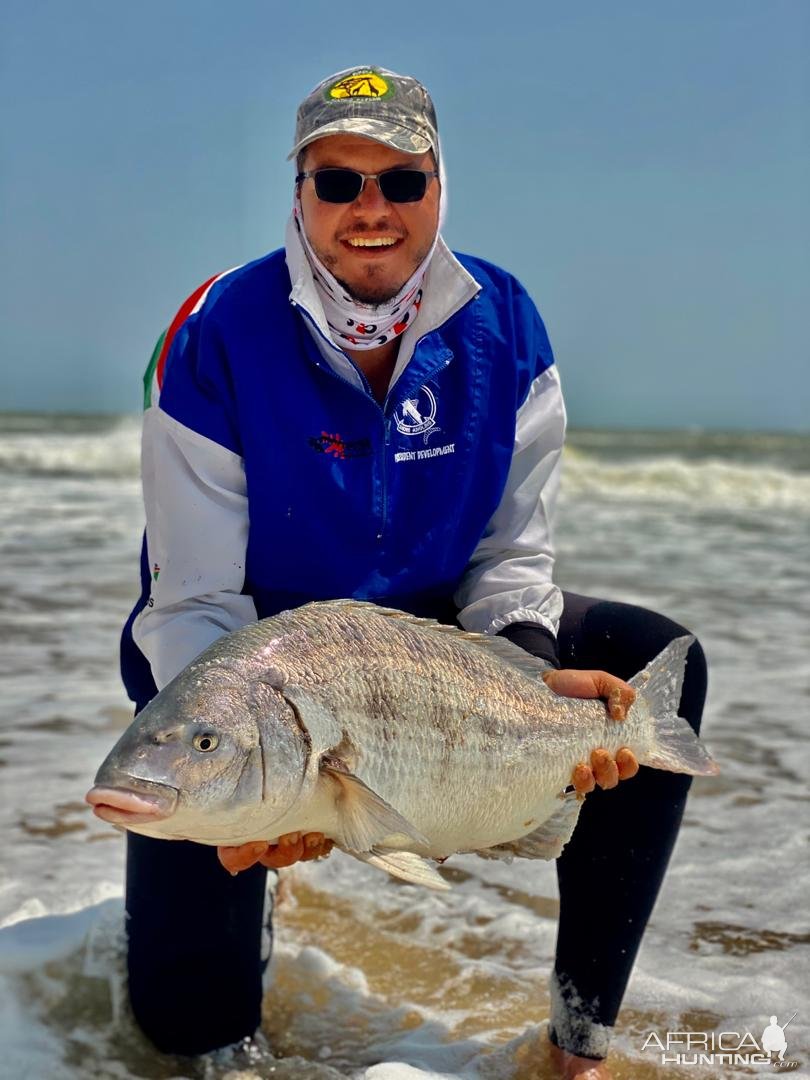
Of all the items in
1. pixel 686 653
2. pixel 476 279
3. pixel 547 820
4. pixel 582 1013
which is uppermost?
pixel 476 279

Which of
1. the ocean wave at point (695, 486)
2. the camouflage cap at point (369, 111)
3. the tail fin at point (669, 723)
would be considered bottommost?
the ocean wave at point (695, 486)

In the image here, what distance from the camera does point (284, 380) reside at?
9.12 ft

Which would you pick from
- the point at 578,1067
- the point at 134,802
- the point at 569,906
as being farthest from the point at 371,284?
the point at 578,1067

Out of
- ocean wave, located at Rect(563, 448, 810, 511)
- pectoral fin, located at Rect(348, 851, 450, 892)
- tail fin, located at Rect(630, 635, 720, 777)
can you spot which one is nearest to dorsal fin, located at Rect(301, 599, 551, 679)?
tail fin, located at Rect(630, 635, 720, 777)

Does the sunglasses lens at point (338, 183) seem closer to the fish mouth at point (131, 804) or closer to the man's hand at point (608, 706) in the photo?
the man's hand at point (608, 706)

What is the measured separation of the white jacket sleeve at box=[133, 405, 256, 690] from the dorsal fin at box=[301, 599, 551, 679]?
0.31 m

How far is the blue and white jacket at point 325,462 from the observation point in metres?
2.72

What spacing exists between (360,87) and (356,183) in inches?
9.2

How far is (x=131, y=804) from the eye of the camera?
191 cm

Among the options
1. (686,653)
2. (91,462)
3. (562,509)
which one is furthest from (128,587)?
(91,462)

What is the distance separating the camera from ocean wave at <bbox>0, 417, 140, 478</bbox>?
2504cm

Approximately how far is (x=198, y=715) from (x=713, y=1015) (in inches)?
75.3

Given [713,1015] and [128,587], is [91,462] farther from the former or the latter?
[713,1015]

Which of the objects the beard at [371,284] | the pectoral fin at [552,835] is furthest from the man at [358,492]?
the pectoral fin at [552,835]
